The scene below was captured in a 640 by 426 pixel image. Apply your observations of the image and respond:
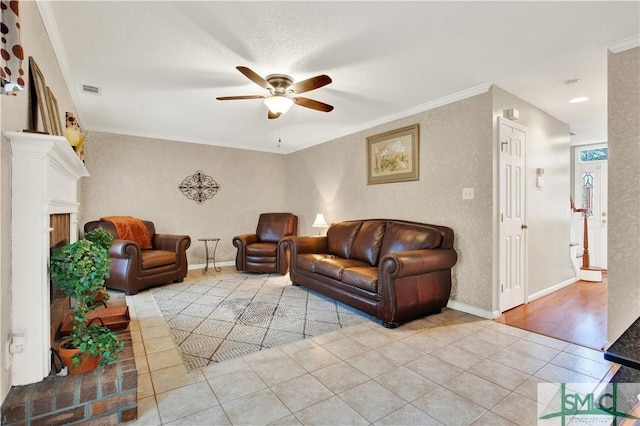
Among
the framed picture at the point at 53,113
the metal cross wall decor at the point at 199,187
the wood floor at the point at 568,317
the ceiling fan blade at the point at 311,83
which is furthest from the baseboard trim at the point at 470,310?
the metal cross wall decor at the point at 199,187

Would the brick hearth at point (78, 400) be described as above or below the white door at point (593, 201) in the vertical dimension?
below

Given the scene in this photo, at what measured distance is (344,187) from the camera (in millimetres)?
4949

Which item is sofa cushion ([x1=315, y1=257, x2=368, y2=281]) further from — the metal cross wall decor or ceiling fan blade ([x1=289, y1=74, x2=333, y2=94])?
the metal cross wall decor

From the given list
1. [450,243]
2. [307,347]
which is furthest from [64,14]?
[450,243]

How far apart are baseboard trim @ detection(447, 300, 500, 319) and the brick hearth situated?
3016mm

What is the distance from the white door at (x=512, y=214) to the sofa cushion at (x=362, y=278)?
1349 mm

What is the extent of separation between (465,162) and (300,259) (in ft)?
7.54

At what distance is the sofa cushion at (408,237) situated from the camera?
3219 mm

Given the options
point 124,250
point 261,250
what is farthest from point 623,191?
point 124,250

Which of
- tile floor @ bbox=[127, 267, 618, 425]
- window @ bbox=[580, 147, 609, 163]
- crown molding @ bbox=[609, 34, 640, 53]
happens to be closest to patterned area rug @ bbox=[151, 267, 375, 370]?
tile floor @ bbox=[127, 267, 618, 425]

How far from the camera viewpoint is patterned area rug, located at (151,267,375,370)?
2416 mm

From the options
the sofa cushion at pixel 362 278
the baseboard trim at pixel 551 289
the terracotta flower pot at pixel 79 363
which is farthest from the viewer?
the baseboard trim at pixel 551 289

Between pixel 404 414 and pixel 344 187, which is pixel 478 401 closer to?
pixel 404 414

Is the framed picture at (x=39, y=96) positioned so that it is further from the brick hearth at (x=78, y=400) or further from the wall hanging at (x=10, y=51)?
the brick hearth at (x=78, y=400)
